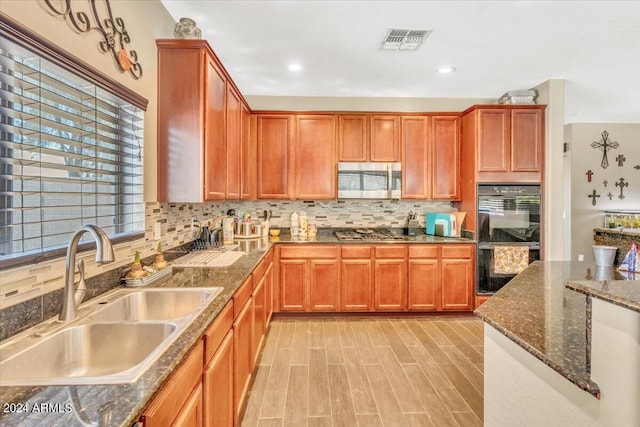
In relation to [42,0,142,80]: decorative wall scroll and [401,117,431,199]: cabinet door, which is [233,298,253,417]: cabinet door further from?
[401,117,431,199]: cabinet door

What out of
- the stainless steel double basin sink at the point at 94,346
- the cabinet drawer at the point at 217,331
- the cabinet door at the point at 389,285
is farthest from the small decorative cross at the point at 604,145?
the stainless steel double basin sink at the point at 94,346

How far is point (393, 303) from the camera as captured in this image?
3586mm

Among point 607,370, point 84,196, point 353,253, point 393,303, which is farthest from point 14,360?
point 393,303

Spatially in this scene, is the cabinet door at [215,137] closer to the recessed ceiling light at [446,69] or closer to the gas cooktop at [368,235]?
the gas cooktop at [368,235]

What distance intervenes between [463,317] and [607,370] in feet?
10.0

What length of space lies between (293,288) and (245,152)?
5.38 ft

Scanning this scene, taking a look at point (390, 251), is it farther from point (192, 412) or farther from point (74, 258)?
point (74, 258)

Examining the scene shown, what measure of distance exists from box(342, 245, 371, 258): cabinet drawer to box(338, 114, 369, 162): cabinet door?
1101 mm

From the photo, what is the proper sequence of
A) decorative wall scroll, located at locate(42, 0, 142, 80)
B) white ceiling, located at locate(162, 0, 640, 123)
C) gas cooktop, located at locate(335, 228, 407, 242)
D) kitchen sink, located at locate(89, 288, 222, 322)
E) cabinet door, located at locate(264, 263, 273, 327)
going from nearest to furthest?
decorative wall scroll, located at locate(42, 0, 142, 80)
kitchen sink, located at locate(89, 288, 222, 322)
white ceiling, located at locate(162, 0, 640, 123)
cabinet door, located at locate(264, 263, 273, 327)
gas cooktop, located at locate(335, 228, 407, 242)

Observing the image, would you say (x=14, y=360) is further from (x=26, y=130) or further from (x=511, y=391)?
(x=511, y=391)

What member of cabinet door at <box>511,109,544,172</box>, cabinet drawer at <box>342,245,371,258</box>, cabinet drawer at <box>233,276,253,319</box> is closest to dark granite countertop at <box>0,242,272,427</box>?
cabinet drawer at <box>233,276,253,319</box>

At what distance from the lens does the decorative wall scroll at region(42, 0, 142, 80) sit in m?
1.39

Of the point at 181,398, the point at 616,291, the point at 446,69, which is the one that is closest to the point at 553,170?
the point at 446,69

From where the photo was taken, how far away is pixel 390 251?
358 centimetres
